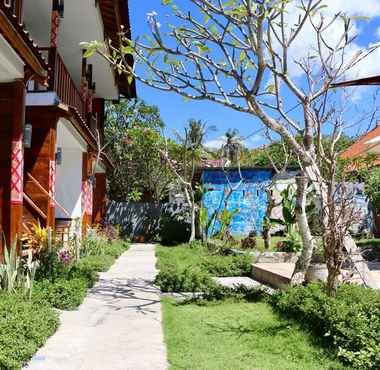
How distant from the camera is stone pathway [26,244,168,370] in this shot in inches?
186

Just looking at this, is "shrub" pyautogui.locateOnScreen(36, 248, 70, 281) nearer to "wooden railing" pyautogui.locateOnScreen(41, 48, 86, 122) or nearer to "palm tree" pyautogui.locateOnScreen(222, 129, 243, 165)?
"wooden railing" pyautogui.locateOnScreen(41, 48, 86, 122)

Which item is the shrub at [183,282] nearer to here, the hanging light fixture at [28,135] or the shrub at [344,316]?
the shrub at [344,316]

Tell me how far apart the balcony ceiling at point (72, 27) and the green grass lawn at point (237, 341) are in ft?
28.2

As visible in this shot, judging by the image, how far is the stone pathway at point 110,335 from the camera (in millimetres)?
4723

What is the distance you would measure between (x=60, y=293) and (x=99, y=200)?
16015 mm

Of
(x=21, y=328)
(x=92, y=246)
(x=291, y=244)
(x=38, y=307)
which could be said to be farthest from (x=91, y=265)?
(x=21, y=328)

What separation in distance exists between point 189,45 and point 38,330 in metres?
4.75

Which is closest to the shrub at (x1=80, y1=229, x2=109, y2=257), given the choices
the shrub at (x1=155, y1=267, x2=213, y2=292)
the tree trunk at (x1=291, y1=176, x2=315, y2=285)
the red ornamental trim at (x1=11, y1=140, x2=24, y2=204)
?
the shrub at (x1=155, y1=267, x2=213, y2=292)

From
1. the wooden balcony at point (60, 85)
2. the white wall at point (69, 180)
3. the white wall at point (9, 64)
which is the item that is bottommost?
the white wall at point (69, 180)

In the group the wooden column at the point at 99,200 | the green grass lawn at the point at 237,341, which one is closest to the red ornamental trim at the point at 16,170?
the green grass lawn at the point at 237,341

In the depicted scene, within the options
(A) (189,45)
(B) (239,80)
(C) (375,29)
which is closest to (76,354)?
(B) (239,80)

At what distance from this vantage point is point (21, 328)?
16.3ft

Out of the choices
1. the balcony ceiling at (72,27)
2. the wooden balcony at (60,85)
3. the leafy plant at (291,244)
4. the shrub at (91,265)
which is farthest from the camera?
the leafy plant at (291,244)

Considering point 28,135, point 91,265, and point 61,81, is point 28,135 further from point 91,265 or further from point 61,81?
point 91,265
